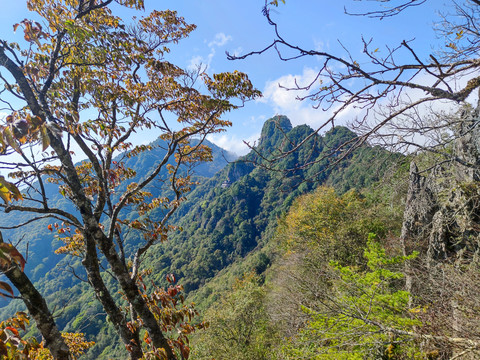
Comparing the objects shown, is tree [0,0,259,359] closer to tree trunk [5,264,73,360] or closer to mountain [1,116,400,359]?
tree trunk [5,264,73,360]

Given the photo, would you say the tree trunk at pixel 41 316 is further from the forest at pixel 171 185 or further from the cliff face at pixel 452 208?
the cliff face at pixel 452 208

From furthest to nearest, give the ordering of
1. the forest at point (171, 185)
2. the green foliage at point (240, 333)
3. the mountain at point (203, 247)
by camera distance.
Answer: the mountain at point (203, 247) → the green foliage at point (240, 333) → the forest at point (171, 185)

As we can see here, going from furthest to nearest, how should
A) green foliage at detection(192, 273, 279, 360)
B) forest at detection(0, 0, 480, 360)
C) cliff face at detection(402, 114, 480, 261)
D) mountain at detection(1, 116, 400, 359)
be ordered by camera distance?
1. mountain at detection(1, 116, 400, 359)
2. green foliage at detection(192, 273, 279, 360)
3. cliff face at detection(402, 114, 480, 261)
4. forest at detection(0, 0, 480, 360)

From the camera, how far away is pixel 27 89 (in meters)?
2.62

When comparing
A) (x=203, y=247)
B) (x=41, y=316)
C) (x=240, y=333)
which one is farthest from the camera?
(x=203, y=247)

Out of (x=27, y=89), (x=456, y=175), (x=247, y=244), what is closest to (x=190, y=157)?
(x=27, y=89)

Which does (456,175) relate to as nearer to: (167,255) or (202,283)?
(202,283)

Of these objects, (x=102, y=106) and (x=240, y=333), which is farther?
(x=240, y=333)

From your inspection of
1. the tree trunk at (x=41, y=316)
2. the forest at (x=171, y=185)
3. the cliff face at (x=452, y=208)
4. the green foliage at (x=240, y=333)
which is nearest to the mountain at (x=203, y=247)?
the green foliage at (x=240, y=333)

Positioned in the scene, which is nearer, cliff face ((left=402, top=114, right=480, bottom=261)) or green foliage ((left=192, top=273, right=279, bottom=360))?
cliff face ((left=402, top=114, right=480, bottom=261))

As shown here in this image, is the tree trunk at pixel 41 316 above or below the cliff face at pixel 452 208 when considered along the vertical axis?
above

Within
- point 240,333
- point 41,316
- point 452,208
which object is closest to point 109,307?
point 41,316

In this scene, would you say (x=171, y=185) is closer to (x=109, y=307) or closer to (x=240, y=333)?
(x=109, y=307)

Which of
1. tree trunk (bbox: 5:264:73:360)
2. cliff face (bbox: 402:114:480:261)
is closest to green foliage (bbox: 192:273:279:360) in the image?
cliff face (bbox: 402:114:480:261)
